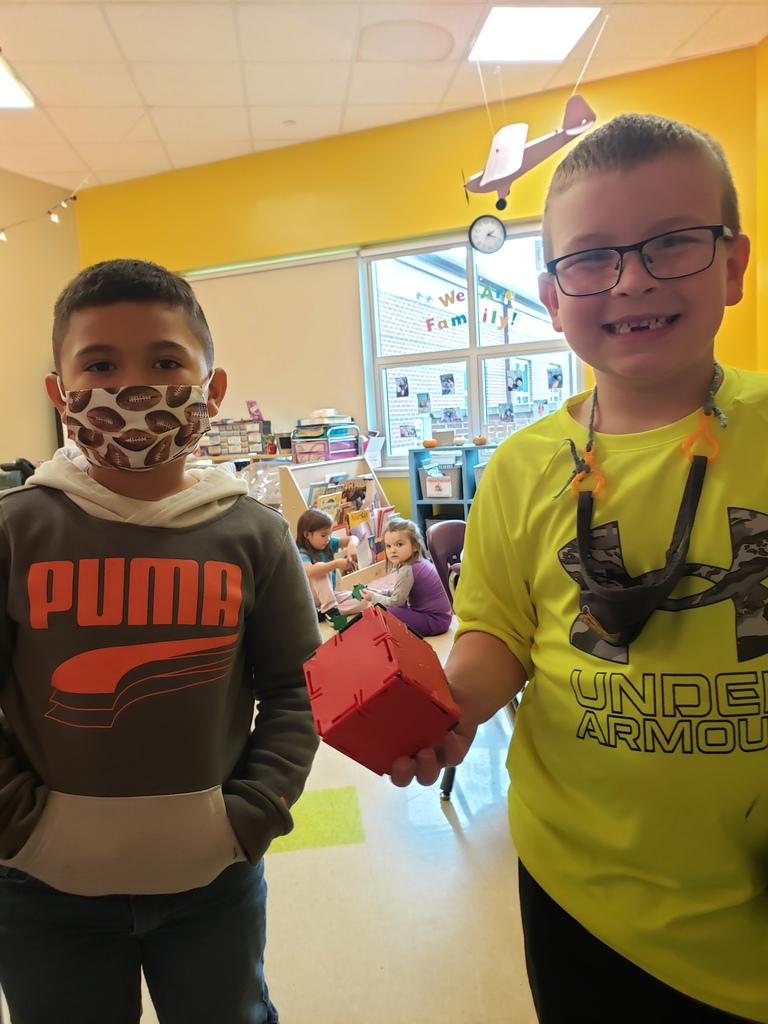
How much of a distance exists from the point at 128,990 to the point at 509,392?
16.9 feet

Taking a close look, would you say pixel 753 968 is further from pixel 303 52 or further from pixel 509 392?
pixel 509 392

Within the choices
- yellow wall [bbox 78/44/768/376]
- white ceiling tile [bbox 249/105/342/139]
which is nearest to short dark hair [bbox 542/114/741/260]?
yellow wall [bbox 78/44/768/376]

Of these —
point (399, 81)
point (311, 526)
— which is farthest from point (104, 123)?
point (311, 526)

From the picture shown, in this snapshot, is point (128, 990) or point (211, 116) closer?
point (128, 990)

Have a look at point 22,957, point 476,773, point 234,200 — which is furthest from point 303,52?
point 22,957

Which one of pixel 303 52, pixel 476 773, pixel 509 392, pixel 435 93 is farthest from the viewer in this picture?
pixel 509 392

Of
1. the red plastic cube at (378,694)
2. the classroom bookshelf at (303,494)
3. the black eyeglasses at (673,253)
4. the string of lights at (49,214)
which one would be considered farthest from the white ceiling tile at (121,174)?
the red plastic cube at (378,694)

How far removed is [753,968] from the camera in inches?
23.0

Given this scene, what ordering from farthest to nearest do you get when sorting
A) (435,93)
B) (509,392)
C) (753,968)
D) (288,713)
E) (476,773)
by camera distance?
1. (509,392)
2. (435,93)
3. (476,773)
4. (288,713)
5. (753,968)

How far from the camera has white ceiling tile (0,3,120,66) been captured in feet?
11.3

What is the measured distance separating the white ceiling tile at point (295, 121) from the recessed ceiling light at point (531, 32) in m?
1.29

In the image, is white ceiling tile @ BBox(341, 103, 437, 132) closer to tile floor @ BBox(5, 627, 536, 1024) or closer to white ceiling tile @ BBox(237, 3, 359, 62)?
white ceiling tile @ BBox(237, 3, 359, 62)

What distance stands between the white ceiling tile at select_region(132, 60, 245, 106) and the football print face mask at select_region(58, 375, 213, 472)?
4203mm

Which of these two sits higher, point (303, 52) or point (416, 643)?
point (303, 52)
